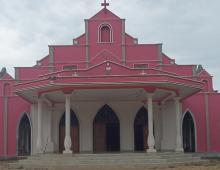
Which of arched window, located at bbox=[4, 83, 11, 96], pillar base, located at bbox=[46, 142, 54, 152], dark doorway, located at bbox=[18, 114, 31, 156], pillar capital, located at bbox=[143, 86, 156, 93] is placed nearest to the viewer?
pillar capital, located at bbox=[143, 86, 156, 93]

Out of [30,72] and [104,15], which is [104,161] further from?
[104,15]

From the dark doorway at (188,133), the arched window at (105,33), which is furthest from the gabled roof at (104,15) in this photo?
the dark doorway at (188,133)

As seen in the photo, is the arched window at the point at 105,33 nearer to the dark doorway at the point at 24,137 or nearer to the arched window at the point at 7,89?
the arched window at the point at 7,89

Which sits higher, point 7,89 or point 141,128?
point 7,89

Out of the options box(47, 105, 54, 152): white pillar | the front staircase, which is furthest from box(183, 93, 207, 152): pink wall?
box(47, 105, 54, 152): white pillar

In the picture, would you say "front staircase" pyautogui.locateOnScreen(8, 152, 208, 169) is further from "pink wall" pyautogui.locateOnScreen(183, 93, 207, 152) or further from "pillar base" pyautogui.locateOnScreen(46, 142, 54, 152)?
"pink wall" pyautogui.locateOnScreen(183, 93, 207, 152)

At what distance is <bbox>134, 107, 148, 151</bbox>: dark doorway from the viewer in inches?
1041

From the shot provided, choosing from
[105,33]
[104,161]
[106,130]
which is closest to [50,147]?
[106,130]

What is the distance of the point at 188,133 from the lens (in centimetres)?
2841

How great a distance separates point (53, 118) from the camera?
2633cm

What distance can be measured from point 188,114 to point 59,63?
27.7ft

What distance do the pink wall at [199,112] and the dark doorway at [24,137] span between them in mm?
9794

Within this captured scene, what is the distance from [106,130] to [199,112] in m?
5.92

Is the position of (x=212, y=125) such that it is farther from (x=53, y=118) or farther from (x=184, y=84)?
(x=53, y=118)
